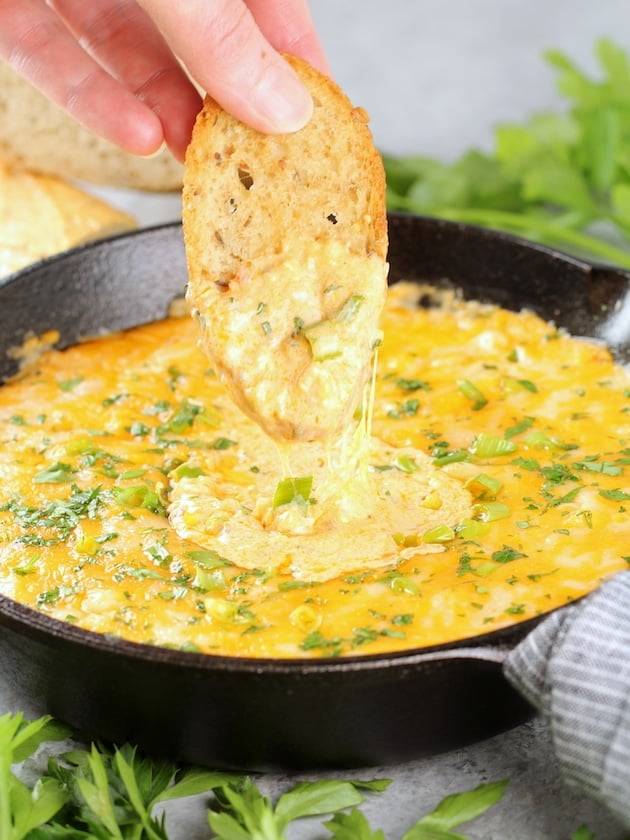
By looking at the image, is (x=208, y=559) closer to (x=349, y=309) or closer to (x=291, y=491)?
(x=291, y=491)

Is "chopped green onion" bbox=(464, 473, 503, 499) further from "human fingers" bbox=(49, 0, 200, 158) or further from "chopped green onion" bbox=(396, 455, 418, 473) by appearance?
"human fingers" bbox=(49, 0, 200, 158)

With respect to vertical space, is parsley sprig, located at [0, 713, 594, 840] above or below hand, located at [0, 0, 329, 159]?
below

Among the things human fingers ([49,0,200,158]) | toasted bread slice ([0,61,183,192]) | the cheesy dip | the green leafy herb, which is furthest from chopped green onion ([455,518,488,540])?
toasted bread slice ([0,61,183,192])

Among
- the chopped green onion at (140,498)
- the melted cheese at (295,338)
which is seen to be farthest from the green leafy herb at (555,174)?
the chopped green onion at (140,498)

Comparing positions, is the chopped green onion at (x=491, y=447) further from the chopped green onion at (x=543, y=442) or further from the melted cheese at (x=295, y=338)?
the melted cheese at (x=295, y=338)

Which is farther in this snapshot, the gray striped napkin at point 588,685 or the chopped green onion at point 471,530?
the chopped green onion at point 471,530

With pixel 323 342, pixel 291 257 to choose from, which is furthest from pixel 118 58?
pixel 323 342

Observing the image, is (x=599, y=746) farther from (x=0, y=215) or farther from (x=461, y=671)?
(x=0, y=215)
